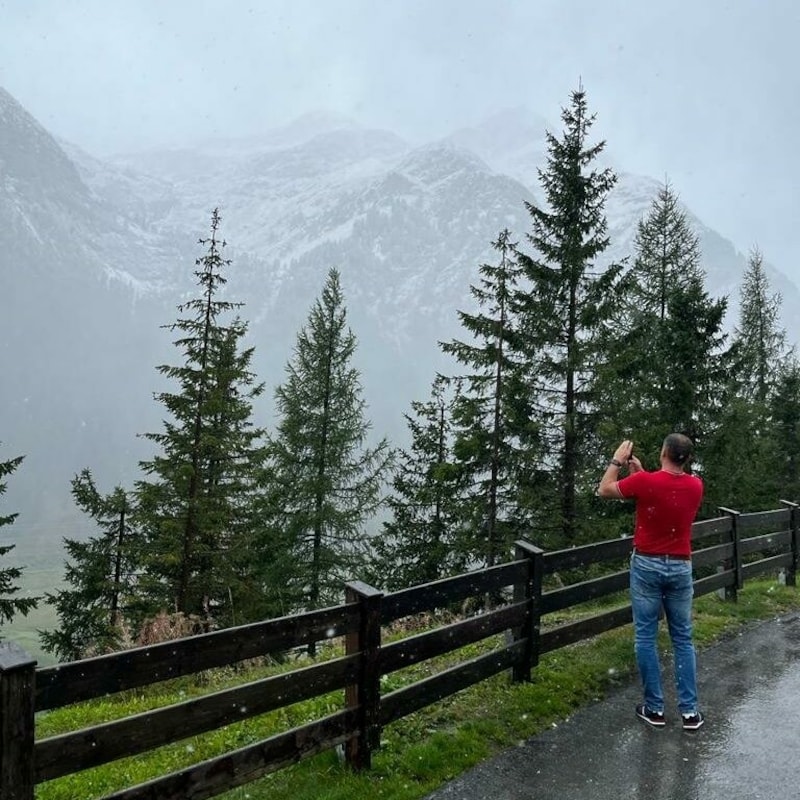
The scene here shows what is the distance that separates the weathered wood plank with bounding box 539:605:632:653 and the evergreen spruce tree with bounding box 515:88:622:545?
8537mm

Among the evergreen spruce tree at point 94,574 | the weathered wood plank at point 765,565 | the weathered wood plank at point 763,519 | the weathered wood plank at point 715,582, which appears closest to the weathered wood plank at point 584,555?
the weathered wood plank at point 715,582

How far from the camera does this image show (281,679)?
15.4 ft

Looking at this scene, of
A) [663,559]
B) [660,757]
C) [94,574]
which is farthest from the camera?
[94,574]

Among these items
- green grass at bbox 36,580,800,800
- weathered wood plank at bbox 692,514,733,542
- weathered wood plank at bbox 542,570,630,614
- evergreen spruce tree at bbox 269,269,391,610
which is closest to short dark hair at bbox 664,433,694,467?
weathered wood plank at bbox 542,570,630,614

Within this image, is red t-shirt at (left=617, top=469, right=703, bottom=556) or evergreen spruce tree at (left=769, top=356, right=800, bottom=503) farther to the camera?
evergreen spruce tree at (left=769, top=356, right=800, bottom=503)

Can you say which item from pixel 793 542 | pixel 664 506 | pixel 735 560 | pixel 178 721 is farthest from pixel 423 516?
pixel 178 721

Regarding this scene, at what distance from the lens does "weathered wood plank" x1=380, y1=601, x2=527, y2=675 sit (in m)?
5.28

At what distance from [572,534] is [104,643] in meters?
11.4

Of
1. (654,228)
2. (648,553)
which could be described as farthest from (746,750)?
(654,228)

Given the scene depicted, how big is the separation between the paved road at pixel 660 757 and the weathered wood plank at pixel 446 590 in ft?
4.24

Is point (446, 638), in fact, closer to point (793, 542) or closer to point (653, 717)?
point (653, 717)

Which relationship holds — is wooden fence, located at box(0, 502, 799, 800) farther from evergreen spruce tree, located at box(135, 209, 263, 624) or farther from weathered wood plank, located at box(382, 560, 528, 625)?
evergreen spruce tree, located at box(135, 209, 263, 624)

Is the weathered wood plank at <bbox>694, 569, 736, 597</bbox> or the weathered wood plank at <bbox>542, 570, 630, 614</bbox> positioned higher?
the weathered wood plank at <bbox>542, 570, 630, 614</bbox>

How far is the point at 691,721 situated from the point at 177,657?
4.44 m
